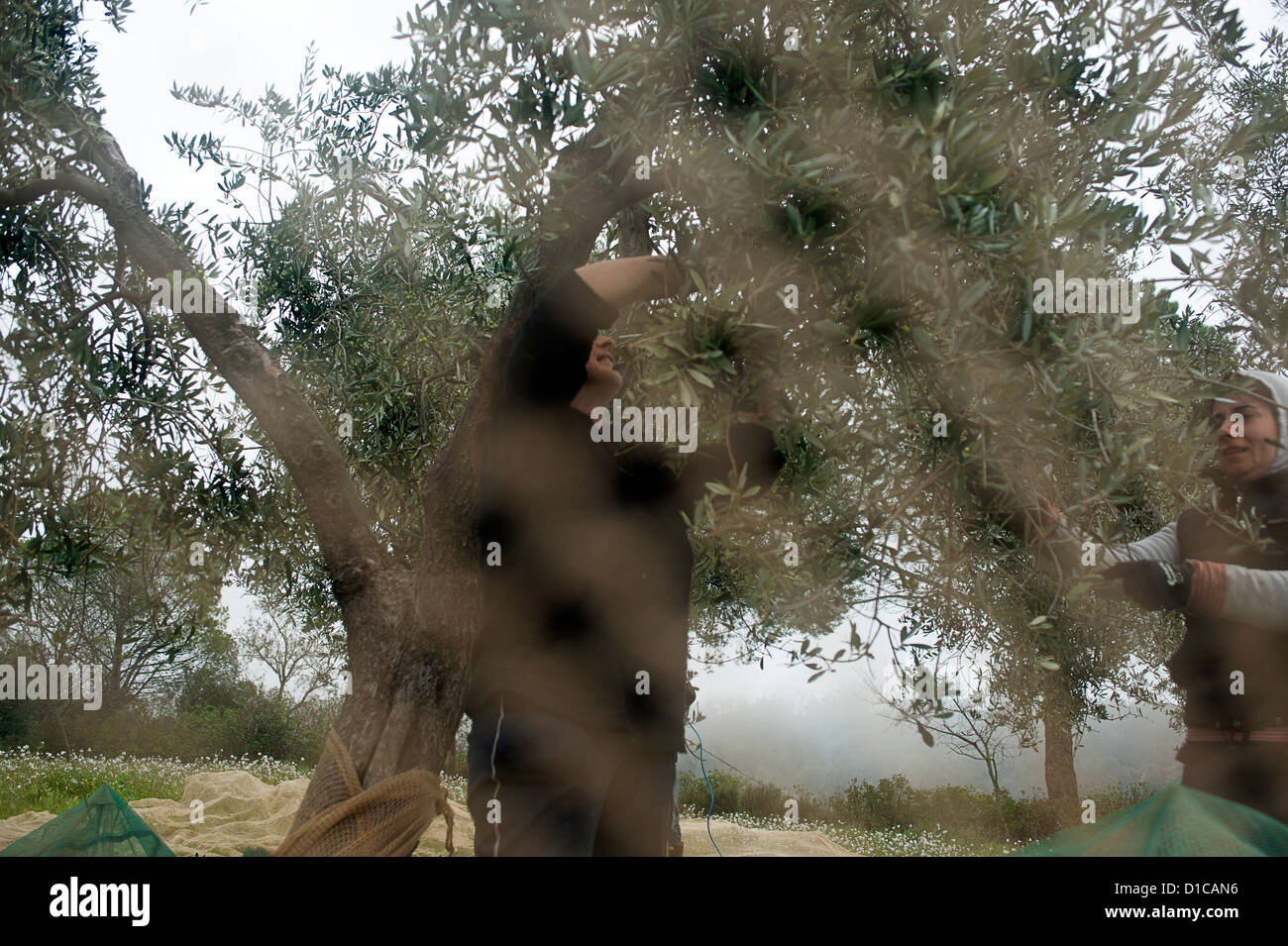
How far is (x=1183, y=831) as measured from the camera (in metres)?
3.04

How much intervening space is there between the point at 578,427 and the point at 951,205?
4.88 feet

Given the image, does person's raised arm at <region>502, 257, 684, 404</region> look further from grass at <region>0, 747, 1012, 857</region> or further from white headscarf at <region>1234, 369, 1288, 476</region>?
grass at <region>0, 747, 1012, 857</region>

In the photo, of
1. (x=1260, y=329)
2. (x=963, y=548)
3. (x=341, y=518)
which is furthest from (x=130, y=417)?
(x=1260, y=329)

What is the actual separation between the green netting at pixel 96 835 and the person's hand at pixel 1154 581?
4.86 metres

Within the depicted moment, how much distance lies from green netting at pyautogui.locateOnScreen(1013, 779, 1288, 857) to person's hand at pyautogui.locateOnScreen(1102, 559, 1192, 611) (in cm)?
79

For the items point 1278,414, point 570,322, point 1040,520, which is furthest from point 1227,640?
point 570,322

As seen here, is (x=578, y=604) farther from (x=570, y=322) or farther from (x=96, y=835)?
(x=96, y=835)

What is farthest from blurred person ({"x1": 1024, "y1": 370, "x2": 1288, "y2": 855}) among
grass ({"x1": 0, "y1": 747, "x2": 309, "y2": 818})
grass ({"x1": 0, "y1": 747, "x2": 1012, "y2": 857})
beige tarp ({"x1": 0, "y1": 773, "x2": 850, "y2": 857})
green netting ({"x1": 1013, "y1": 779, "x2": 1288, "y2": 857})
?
grass ({"x1": 0, "y1": 747, "x2": 309, "y2": 818})

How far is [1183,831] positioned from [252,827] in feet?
32.5

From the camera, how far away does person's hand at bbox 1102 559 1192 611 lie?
3072 mm

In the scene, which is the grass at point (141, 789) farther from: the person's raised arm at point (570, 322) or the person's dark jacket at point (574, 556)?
the person's raised arm at point (570, 322)

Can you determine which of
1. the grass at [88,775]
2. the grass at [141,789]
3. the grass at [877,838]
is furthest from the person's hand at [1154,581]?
the grass at [88,775]

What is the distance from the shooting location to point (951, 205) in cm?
242
